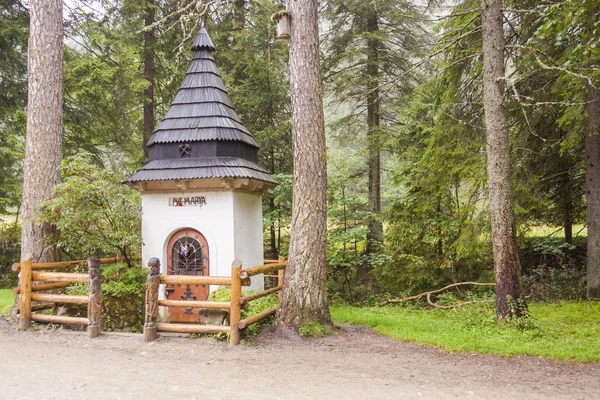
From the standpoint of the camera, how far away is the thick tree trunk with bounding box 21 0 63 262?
9.33 m

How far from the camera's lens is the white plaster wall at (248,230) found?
998 centimetres

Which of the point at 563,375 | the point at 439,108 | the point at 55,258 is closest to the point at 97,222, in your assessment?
the point at 55,258

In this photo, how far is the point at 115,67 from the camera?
1430 cm

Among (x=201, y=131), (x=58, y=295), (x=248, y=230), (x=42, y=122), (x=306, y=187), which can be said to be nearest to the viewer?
(x=306, y=187)

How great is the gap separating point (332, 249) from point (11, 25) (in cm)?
1280

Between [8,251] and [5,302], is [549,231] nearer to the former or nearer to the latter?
[5,302]

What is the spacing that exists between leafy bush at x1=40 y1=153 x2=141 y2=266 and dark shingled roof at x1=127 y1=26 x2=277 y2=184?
803 mm

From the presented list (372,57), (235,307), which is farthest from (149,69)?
(235,307)

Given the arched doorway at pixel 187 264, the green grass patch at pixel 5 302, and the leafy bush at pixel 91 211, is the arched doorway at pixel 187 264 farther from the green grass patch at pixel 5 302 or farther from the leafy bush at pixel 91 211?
the green grass patch at pixel 5 302

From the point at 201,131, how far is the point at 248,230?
8.94 feet

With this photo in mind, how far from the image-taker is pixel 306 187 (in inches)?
301

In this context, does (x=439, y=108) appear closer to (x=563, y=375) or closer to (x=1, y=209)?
(x=563, y=375)

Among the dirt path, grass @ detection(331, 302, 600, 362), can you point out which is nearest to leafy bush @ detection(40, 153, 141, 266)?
the dirt path

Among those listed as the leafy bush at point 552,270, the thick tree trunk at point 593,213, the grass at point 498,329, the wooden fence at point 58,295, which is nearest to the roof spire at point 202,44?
the wooden fence at point 58,295
